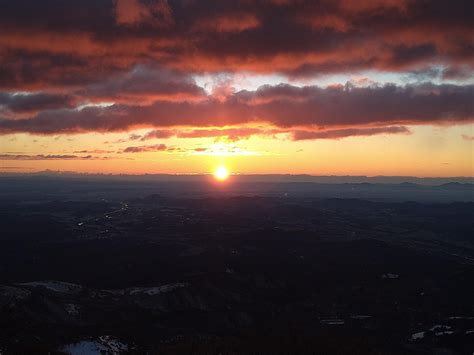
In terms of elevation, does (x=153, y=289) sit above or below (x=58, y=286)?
below

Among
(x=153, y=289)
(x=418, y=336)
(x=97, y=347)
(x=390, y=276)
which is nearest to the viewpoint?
(x=97, y=347)

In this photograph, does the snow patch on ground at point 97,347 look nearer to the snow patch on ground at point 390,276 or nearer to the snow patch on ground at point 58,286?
the snow patch on ground at point 58,286

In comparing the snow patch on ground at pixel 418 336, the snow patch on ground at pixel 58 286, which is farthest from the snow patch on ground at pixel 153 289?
the snow patch on ground at pixel 418 336

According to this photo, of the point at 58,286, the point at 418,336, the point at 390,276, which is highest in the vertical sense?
the point at 58,286

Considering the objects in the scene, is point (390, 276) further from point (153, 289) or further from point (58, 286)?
point (58, 286)

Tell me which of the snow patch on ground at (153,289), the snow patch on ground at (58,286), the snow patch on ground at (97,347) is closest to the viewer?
the snow patch on ground at (97,347)

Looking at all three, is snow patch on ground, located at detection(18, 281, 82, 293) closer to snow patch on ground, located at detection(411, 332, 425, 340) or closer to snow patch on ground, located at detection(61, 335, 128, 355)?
snow patch on ground, located at detection(61, 335, 128, 355)

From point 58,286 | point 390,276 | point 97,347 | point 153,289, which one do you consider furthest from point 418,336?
point 58,286

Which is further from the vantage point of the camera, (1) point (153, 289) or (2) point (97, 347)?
(1) point (153, 289)

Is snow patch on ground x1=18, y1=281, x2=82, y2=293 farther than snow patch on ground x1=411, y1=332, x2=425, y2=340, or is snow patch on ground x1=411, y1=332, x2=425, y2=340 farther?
snow patch on ground x1=18, y1=281, x2=82, y2=293

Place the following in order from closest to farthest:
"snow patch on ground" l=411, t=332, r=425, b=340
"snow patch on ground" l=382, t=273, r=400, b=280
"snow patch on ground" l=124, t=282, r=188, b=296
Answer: "snow patch on ground" l=411, t=332, r=425, b=340 < "snow patch on ground" l=124, t=282, r=188, b=296 < "snow patch on ground" l=382, t=273, r=400, b=280

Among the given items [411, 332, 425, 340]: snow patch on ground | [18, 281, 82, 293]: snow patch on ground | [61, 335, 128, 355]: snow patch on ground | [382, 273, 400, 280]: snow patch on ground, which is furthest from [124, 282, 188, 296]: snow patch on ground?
[382, 273, 400, 280]: snow patch on ground

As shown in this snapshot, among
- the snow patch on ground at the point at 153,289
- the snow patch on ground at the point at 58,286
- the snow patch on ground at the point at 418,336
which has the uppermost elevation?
the snow patch on ground at the point at 58,286

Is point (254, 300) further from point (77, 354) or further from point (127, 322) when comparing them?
point (77, 354)
